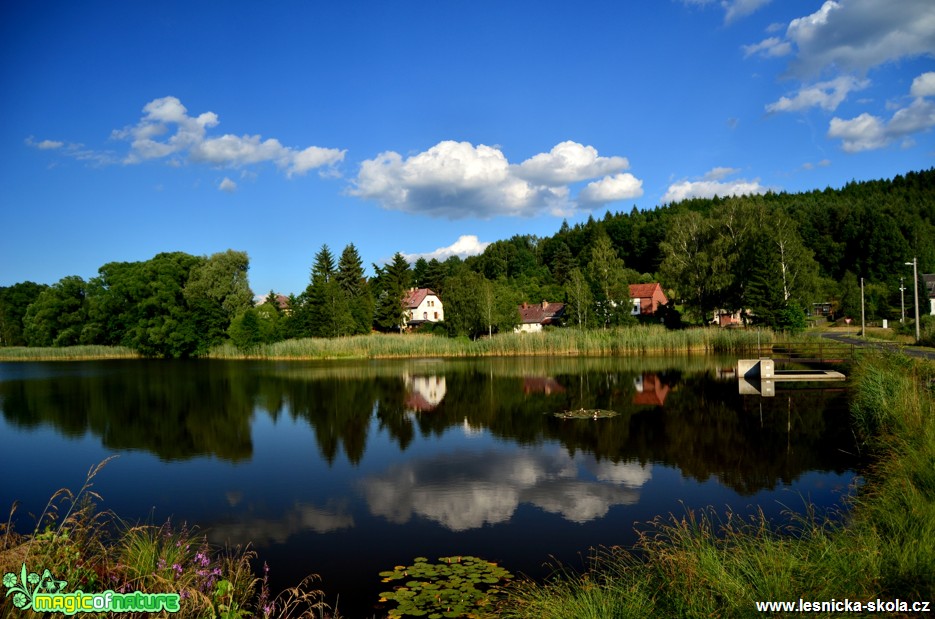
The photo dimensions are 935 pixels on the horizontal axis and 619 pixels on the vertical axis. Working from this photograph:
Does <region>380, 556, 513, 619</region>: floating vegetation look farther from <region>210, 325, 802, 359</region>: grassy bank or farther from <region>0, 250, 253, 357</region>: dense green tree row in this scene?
<region>0, 250, 253, 357</region>: dense green tree row

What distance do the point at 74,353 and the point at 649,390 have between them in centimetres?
6352

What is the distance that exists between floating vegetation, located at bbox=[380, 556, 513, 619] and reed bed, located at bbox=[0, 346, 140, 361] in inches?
2539

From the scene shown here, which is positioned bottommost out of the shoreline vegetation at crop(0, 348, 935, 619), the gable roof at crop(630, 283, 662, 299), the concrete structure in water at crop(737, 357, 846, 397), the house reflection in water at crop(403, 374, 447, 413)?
the house reflection in water at crop(403, 374, 447, 413)

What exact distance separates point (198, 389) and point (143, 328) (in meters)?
35.5

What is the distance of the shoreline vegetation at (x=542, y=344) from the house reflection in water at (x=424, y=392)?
14.4 meters

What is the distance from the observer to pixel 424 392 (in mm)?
27547

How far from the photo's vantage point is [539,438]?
55.1ft

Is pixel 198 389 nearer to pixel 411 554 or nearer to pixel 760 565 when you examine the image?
pixel 411 554

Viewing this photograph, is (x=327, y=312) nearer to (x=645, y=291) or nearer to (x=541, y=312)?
(x=541, y=312)

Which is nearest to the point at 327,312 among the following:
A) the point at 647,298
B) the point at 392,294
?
the point at 392,294

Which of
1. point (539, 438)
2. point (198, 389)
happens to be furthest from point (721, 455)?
point (198, 389)

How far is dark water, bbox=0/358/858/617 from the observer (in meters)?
9.46

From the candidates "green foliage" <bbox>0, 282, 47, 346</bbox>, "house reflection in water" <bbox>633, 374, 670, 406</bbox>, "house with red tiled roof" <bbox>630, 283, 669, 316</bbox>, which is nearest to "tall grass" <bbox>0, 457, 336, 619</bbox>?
"house reflection in water" <bbox>633, 374, 670, 406</bbox>

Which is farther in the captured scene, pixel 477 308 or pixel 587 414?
pixel 477 308
